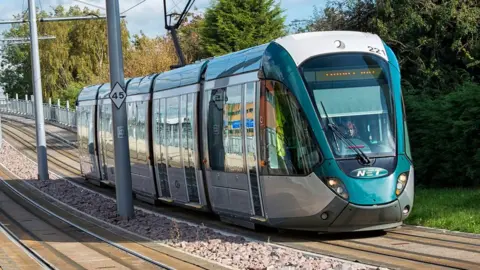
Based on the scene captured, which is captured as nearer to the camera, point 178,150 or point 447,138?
point 178,150

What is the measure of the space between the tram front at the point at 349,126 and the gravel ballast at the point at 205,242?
3.77 feet

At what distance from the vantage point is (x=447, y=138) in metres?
20.3

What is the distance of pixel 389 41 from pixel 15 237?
14.6 m

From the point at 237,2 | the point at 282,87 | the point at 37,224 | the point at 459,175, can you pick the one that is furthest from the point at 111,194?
the point at 237,2

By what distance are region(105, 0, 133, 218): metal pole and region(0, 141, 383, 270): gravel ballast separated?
52 centimetres

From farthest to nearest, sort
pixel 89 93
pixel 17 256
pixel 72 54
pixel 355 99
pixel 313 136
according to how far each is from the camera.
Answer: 1. pixel 72 54
2. pixel 89 93
3. pixel 17 256
4. pixel 355 99
5. pixel 313 136

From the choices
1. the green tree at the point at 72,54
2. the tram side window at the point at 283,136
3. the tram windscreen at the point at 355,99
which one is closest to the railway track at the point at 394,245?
the tram side window at the point at 283,136

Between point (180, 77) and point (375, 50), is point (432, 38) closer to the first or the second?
point (180, 77)

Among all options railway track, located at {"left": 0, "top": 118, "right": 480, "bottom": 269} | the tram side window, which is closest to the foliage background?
railway track, located at {"left": 0, "top": 118, "right": 480, "bottom": 269}

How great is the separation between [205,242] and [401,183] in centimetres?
343

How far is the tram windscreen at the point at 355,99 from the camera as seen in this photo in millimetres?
13414

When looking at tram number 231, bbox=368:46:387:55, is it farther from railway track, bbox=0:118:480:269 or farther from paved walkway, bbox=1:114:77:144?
paved walkway, bbox=1:114:77:144

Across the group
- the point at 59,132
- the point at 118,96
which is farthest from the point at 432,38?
the point at 59,132

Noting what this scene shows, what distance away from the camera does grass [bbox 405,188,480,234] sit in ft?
47.0
